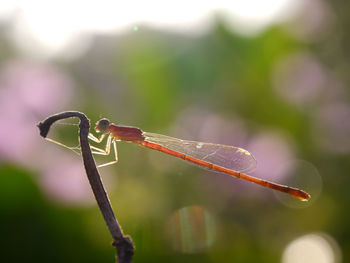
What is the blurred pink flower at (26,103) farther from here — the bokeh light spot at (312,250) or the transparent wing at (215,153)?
the bokeh light spot at (312,250)

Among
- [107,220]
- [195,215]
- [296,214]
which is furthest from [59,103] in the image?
[107,220]

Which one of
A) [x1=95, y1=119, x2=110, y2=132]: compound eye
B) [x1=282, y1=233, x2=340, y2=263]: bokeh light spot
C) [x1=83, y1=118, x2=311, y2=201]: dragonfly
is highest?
[x1=95, y1=119, x2=110, y2=132]: compound eye

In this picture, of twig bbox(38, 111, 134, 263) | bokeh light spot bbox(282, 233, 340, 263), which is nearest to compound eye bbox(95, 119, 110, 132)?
twig bbox(38, 111, 134, 263)

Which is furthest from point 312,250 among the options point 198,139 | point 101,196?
point 101,196

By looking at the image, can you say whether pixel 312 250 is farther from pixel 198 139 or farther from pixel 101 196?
pixel 101 196

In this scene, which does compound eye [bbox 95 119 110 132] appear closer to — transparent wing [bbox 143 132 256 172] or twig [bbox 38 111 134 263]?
transparent wing [bbox 143 132 256 172]

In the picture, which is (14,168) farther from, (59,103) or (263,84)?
(263,84)
